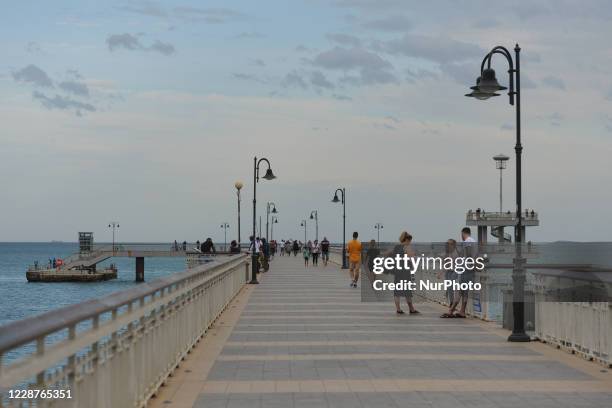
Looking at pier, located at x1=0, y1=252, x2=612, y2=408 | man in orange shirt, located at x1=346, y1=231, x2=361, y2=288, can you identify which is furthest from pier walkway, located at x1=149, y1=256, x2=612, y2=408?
man in orange shirt, located at x1=346, y1=231, x2=361, y2=288

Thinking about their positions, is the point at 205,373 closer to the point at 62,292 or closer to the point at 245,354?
the point at 245,354

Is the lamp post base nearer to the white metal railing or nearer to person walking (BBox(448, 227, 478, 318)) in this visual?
person walking (BBox(448, 227, 478, 318))

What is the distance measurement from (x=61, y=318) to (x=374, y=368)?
22.1 feet

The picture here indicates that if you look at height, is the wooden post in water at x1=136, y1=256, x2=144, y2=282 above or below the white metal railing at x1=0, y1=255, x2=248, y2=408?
below

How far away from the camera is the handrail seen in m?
4.55

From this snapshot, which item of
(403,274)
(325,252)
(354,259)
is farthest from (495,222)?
(403,274)

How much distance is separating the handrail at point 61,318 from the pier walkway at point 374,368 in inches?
65.5

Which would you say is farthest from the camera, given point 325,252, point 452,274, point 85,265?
point 85,265

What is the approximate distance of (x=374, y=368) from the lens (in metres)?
11.8

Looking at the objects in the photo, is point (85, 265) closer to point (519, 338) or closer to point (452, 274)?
point (452, 274)

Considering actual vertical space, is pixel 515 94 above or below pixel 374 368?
above

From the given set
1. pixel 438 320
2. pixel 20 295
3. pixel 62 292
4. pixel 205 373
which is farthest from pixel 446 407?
pixel 62 292

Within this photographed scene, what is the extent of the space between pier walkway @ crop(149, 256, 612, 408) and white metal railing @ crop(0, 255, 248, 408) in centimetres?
49

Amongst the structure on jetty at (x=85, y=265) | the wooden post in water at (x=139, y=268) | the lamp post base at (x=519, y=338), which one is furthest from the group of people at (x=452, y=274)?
the wooden post in water at (x=139, y=268)
